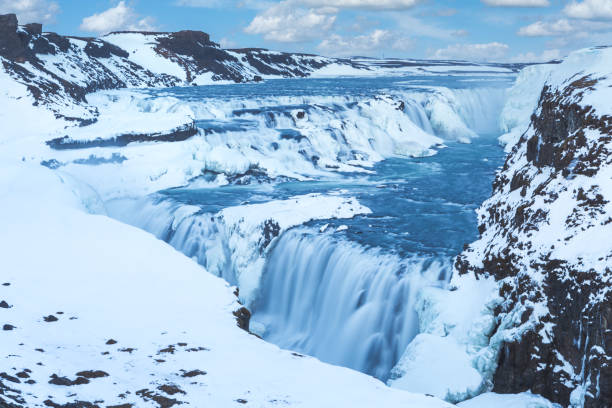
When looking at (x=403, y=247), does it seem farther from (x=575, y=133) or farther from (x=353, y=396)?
(x=353, y=396)

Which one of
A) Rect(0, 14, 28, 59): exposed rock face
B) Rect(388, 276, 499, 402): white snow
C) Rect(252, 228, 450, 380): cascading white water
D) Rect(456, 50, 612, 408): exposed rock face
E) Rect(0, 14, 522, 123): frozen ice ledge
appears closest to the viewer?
Rect(456, 50, 612, 408): exposed rock face

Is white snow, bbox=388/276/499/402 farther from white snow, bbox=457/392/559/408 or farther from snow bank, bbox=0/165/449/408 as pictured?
snow bank, bbox=0/165/449/408

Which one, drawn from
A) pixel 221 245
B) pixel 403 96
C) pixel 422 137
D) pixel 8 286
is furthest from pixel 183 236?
pixel 403 96

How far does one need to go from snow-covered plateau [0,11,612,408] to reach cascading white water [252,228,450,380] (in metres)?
0.05

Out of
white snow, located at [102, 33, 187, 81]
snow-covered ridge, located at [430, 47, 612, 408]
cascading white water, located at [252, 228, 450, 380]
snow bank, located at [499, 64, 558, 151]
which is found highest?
white snow, located at [102, 33, 187, 81]

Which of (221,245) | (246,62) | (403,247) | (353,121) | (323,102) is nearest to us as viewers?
(403,247)

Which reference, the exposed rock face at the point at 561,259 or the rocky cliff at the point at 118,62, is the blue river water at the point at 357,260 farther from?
the rocky cliff at the point at 118,62

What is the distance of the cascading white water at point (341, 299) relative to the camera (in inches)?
482

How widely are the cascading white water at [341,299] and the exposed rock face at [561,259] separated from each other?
2.25 metres

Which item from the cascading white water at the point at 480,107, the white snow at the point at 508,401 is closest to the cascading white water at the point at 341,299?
the white snow at the point at 508,401

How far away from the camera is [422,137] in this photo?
36625 millimetres

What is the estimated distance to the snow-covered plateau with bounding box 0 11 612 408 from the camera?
22.3ft

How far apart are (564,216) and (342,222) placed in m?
9.29

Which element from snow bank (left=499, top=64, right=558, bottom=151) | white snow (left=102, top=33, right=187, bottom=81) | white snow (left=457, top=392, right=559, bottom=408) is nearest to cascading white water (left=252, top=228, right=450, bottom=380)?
white snow (left=457, top=392, right=559, bottom=408)
